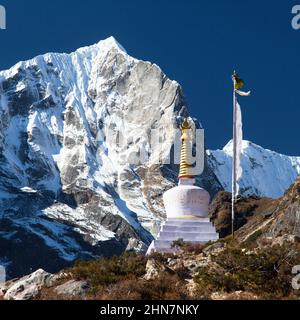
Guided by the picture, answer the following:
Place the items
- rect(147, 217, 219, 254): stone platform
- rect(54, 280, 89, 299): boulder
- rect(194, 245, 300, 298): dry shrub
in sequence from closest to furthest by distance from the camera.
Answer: rect(54, 280, 89, 299): boulder < rect(194, 245, 300, 298): dry shrub < rect(147, 217, 219, 254): stone platform

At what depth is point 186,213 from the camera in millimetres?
42031

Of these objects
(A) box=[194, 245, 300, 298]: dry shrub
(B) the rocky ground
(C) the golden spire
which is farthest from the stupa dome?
(A) box=[194, 245, 300, 298]: dry shrub

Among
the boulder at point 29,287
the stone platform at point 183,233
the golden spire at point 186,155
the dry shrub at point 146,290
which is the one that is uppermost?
the golden spire at point 186,155

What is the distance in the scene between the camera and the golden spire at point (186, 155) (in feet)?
147

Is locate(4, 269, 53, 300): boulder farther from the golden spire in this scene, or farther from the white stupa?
the golden spire

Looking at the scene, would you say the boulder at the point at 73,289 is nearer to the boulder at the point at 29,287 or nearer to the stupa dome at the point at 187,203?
the boulder at the point at 29,287

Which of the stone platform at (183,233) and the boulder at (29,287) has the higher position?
the stone platform at (183,233)

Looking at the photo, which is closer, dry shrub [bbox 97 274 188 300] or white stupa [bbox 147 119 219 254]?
dry shrub [bbox 97 274 188 300]

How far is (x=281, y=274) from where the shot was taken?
24.1 metres

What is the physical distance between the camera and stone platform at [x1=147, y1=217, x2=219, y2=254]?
38344 mm

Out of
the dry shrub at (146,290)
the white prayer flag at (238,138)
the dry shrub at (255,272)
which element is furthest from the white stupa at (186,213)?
the dry shrub at (146,290)
